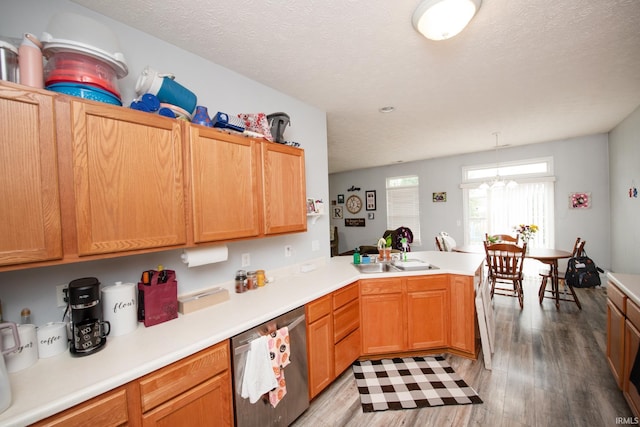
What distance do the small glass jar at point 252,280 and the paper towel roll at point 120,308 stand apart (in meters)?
0.79

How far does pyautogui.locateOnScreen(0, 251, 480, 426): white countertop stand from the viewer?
35.5 inches

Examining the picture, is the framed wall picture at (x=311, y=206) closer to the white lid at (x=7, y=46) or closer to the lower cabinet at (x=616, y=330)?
the white lid at (x=7, y=46)

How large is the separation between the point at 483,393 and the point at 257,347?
1.84 metres

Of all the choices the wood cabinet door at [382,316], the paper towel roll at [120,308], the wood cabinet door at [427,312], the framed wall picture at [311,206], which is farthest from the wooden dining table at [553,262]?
the paper towel roll at [120,308]

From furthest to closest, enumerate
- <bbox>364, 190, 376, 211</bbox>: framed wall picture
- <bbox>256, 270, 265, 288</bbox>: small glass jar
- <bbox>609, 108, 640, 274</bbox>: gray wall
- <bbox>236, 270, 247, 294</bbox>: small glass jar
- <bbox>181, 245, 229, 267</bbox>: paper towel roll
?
<bbox>364, 190, 376, 211</bbox>: framed wall picture
<bbox>609, 108, 640, 274</bbox>: gray wall
<bbox>256, 270, 265, 288</bbox>: small glass jar
<bbox>236, 270, 247, 294</bbox>: small glass jar
<bbox>181, 245, 229, 267</bbox>: paper towel roll

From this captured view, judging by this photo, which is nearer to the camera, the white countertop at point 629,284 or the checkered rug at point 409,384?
the white countertop at point 629,284

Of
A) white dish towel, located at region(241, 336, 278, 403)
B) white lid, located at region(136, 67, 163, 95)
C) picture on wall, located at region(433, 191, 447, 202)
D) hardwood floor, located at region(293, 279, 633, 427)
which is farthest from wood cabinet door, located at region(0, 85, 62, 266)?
picture on wall, located at region(433, 191, 447, 202)

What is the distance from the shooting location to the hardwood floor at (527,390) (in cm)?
178

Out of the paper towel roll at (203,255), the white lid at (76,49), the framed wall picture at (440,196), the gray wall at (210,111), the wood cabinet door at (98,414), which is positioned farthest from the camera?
the framed wall picture at (440,196)

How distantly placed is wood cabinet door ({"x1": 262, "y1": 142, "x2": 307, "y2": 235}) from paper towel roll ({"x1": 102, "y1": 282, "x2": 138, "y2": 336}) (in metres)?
0.90

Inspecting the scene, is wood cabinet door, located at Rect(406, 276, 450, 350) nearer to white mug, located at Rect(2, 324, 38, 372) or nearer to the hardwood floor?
the hardwood floor

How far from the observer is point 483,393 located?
2.03 meters

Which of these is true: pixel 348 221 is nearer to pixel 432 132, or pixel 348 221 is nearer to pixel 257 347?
pixel 432 132

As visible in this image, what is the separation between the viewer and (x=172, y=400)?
1.18m
